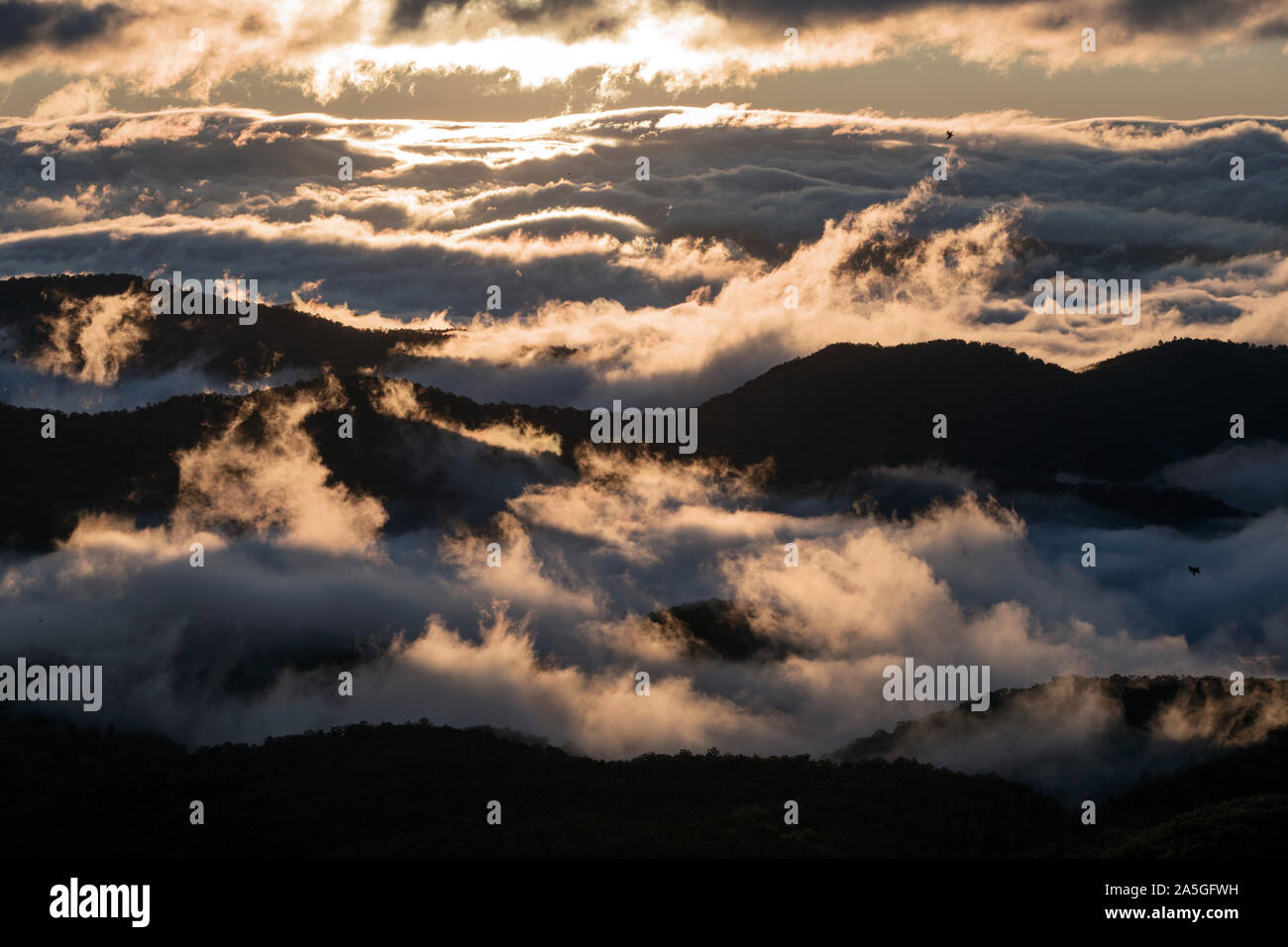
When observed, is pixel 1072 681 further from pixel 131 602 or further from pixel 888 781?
pixel 131 602

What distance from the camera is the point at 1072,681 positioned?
148500 millimetres

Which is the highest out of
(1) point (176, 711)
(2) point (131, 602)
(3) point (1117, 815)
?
(2) point (131, 602)

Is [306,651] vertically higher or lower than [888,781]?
higher

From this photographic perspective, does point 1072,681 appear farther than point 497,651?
No

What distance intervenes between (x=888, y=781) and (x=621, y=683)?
208 ft

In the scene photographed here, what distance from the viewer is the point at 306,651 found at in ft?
612

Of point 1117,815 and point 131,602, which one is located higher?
point 131,602
